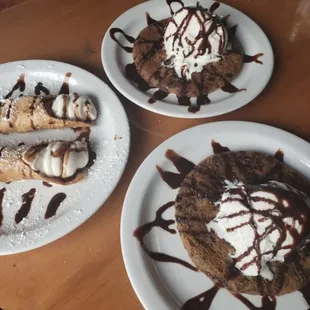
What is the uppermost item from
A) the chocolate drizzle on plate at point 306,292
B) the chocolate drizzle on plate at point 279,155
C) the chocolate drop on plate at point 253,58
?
the chocolate drop on plate at point 253,58

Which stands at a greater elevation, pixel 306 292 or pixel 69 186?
pixel 306 292

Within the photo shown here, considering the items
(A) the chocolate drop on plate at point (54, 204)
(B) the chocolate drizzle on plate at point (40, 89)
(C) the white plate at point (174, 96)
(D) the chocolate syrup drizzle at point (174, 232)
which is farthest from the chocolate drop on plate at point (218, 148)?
(B) the chocolate drizzle on plate at point (40, 89)

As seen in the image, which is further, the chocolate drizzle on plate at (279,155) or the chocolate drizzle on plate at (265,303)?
the chocolate drizzle on plate at (279,155)

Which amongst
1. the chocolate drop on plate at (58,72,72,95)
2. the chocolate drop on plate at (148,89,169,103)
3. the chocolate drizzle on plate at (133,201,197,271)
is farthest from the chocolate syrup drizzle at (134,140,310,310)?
the chocolate drop on plate at (58,72,72,95)

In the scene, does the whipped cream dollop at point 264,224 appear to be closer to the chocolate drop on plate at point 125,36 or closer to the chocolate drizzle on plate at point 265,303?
the chocolate drizzle on plate at point 265,303

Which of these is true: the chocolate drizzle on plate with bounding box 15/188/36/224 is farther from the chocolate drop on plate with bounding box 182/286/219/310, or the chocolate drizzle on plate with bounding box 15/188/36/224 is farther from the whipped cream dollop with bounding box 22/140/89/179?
the chocolate drop on plate with bounding box 182/286/219/310

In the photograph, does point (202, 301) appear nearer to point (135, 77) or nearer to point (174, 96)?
point (174, 96)

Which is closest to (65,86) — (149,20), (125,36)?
(125,36)

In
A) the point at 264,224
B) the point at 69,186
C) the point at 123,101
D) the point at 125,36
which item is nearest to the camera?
the point at 264,224
